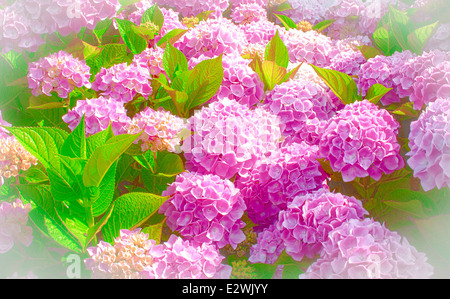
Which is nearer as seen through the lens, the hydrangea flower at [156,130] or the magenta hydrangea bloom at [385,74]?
the hydrangea flower at [156,130]

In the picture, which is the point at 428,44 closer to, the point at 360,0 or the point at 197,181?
the point at 360,0

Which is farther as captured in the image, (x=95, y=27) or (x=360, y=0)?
(x=360, y=0)

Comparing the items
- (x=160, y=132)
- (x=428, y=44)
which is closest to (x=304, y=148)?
(x=160, y=132)

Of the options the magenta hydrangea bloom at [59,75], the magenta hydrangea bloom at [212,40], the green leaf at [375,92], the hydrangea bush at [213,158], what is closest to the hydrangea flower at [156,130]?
the hydrangea bush at [213,158]

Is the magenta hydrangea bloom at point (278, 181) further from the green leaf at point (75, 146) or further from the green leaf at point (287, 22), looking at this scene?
the green leaf at point (287, 22)

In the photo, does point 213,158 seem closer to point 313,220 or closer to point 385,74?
point 313,220

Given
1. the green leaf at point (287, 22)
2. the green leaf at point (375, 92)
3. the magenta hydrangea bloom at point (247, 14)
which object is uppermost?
the green leaf at point (375, 92)
